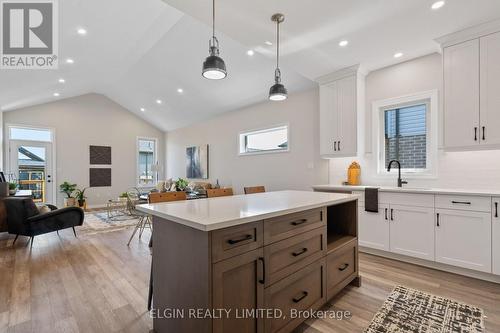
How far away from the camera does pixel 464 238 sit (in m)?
2.62

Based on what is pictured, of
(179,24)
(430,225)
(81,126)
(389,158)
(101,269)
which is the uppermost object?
(179,24)

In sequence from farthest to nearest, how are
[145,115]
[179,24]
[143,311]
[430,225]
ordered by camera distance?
[145,115] < [179,24] < [430,225] < [143,311]

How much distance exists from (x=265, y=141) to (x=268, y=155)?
16.2 inches

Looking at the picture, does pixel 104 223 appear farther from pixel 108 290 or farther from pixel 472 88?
pixel 472 88

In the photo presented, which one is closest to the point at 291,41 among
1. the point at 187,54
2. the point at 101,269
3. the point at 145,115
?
the point at 187,54

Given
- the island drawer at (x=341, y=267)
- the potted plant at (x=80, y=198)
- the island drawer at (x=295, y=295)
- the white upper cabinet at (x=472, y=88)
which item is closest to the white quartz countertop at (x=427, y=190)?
the white upper cabinet at (x=472, y=88)

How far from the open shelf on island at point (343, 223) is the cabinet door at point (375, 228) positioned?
995mm

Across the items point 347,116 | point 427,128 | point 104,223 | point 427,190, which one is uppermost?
point 347,116

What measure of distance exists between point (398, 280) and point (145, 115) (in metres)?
8.91

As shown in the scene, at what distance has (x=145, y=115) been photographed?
28.8ft

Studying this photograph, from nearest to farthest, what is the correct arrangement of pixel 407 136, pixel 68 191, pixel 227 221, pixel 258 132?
pixel 227 221 < pixel 407 136 < pixel 258 132 < pixel 68 191

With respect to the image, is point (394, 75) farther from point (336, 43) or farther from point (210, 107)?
point (210, 107)

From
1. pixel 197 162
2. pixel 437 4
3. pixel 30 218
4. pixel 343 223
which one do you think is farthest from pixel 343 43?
pixel 197 162

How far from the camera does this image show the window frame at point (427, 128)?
3.27 m
